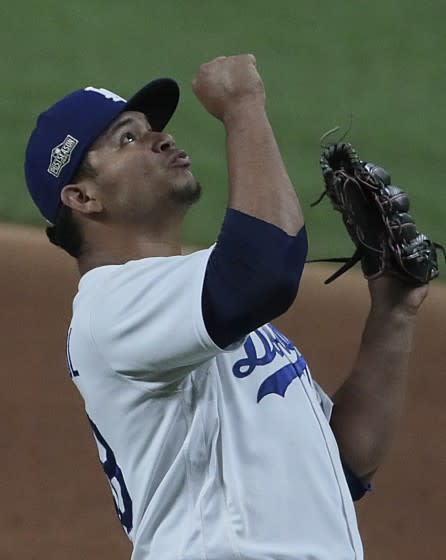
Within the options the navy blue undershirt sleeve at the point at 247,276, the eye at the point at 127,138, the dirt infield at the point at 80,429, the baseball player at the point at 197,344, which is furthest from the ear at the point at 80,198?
the dirt infield at the point at 80,429

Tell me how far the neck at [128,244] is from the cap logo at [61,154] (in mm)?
132

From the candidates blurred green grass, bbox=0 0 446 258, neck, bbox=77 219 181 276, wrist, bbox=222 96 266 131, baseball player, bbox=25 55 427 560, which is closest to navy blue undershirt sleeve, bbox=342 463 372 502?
baseball player, bbox=25 55 427 560

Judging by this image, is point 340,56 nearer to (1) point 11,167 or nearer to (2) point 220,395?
(1) point 11,167

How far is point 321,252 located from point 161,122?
223 cm

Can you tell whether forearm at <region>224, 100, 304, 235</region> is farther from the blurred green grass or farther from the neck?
the blurred green grass

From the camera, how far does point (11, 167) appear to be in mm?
4742

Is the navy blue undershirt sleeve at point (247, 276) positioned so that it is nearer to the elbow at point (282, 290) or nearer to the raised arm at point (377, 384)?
the elbow at point (282, 290)

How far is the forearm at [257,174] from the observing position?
1.62 m

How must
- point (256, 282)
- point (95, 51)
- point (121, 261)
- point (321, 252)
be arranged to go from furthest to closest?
point (95, 51) → point (321, 252) → point (121, 261) → point (256, 282)

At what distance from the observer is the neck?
1.99 meters

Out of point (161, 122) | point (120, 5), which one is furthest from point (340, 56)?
point (161, 122)

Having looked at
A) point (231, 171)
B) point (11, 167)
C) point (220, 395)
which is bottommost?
point (11, 167)

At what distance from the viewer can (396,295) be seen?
2.26m

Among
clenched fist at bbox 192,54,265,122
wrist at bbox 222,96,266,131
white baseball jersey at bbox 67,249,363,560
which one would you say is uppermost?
clenched fist at bbox 192,54,265,122
